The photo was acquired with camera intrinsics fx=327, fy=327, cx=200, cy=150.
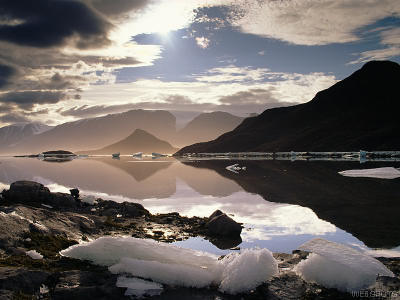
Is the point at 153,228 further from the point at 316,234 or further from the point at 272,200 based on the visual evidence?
the point at 272,200

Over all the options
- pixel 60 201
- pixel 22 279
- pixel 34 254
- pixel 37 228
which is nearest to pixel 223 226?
pixel 37 228

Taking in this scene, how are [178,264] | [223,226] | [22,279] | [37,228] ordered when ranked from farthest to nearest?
[223,226] → [37,228] → [178,264] → [22,279]

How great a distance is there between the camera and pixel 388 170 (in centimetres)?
4541

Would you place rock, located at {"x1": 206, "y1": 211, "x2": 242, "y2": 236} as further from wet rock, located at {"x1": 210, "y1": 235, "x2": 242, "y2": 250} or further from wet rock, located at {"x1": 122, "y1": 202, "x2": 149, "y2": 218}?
wet rock, located at {"x1": 122, "y1": 202, "x2": 149, "y2": 218}

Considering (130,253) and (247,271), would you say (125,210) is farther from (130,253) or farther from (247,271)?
(247,271)

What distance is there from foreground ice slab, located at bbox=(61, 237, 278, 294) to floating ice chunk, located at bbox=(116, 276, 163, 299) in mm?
265

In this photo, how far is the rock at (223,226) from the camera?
15.6 meters

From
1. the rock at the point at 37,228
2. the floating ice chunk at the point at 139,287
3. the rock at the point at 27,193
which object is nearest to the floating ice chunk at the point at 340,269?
the floating ice chunk at the point at 139,287

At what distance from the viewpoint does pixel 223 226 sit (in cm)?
1580

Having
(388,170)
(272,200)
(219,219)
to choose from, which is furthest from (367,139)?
(219,219)

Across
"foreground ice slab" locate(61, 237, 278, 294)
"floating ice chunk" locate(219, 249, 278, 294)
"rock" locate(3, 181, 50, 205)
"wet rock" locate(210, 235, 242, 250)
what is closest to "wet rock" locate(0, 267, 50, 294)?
"foreground ice slab" locate(61, 237, 278, 294)

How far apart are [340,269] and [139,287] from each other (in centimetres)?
500

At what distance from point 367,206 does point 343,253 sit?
15.5 m

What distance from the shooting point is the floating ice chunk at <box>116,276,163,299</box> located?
7602 millimetres
